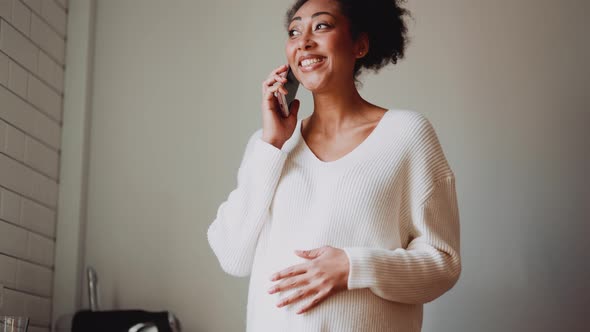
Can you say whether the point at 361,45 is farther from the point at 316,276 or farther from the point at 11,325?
the point at 11,325

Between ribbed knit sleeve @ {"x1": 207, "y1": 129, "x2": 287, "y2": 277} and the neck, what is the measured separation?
0.47 ft

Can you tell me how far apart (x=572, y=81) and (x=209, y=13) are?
1130mm

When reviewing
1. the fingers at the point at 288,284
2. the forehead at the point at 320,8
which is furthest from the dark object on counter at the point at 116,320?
the forehead at the point at 320,8

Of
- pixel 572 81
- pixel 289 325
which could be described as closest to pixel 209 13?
pixel 572 81

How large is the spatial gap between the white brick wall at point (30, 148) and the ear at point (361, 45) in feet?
3.33

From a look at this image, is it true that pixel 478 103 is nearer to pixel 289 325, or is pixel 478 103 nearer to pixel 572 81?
pixel 572 81

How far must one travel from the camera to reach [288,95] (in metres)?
1.66

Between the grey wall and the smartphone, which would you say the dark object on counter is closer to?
the grey wall

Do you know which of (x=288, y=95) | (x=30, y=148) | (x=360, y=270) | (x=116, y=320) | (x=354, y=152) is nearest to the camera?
(x=360, y=270)

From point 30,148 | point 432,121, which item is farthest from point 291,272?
point 30,148

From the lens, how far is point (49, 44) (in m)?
2.38

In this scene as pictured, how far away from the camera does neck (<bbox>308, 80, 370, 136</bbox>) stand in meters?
1.64

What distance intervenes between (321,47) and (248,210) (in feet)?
1.21

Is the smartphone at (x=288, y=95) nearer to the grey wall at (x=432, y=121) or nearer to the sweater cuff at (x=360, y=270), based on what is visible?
the sweater cuff at (x=360, y=270)
